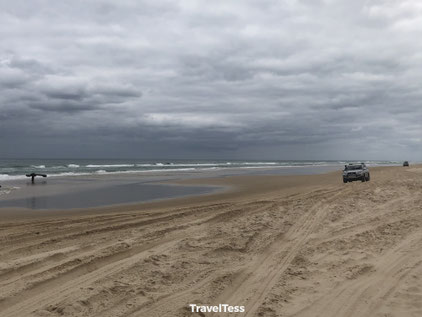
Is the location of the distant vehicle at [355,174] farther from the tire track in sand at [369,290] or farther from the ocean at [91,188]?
the tire track in sand at [369,290]

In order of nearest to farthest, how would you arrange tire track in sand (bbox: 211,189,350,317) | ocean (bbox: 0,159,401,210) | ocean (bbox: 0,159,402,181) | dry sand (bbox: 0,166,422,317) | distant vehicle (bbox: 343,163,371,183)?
dry sand (bbox: 0,166,422,317) → tire track in sand (bbox: 211,189,350,317) → ocean (bbox: 0,159,401,210) → distant vehicle (bbox: 343,163,371,183) → ocean (bbox: 0,159,402,181)

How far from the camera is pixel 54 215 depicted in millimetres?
13922

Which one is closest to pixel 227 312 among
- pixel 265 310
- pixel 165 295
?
pixel 265 310

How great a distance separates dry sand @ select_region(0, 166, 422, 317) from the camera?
16.2ft

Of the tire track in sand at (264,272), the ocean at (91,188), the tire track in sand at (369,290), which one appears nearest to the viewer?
the tire track in sand at (369,290)

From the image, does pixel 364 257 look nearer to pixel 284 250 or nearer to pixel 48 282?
pixel 284 250

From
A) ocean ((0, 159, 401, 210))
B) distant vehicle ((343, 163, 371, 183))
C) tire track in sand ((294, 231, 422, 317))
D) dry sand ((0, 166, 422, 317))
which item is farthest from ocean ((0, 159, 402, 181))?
tire track in sand ((294, 231, 422, 317))

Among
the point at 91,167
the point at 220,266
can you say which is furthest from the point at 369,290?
the point at 91,167

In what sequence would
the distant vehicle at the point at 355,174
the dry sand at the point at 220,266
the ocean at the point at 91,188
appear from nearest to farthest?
the dry sand at the point at 220,266, the ocean at the point at 91,188, the distant vehicle at the point at 355,174

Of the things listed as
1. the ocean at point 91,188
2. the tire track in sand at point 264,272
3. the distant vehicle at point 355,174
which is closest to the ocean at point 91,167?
the ocean at point 91,188

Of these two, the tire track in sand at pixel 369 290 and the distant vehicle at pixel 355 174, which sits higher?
the distant vehicle at pixel 355 174

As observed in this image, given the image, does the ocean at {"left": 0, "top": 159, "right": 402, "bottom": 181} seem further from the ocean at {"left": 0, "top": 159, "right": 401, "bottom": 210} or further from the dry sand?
the dry sand

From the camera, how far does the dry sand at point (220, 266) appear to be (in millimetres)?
4949

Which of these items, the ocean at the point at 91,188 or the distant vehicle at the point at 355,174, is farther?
the distant vehicle at the point at 355,174
